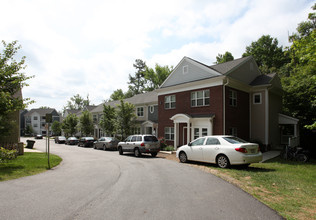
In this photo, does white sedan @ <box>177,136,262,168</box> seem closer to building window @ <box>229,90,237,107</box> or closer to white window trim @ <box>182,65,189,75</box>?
building window @ <box>229,90,237,107</box>

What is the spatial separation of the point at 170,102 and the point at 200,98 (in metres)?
3.82

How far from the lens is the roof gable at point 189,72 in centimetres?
1858

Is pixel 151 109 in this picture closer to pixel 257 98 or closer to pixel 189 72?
pixel 189 72

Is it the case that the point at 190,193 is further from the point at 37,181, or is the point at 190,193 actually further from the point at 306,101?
the point at 306,101

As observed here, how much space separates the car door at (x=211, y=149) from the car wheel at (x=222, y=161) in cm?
28

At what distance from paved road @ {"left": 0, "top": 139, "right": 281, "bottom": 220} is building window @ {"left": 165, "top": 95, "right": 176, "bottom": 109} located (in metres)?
13.5

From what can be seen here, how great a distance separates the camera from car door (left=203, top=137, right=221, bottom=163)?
10.8 m

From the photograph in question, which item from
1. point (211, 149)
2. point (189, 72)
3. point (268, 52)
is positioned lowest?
point (211, 149)

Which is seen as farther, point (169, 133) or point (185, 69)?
point (169, 133)

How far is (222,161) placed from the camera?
412 inches

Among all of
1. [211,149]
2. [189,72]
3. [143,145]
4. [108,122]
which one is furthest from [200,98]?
[108,122]

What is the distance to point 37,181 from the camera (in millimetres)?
7898

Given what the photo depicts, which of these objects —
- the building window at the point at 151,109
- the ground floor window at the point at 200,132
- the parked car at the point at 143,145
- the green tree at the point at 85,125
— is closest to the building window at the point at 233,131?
the ground floor window at the point at 200,132

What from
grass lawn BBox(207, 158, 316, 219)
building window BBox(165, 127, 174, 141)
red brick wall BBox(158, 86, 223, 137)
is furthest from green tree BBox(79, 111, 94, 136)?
grass lawn BBox(207, 158, 316, 219)
